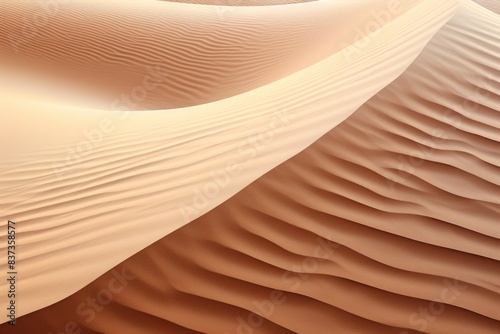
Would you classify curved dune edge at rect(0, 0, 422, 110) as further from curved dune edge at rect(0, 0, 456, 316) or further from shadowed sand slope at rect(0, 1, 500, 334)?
shadowed sand slope at rect(0, 1, 500, 334)

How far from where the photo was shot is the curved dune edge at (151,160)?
2553 mm

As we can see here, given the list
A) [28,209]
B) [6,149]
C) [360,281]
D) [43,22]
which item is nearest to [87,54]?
[43,22]

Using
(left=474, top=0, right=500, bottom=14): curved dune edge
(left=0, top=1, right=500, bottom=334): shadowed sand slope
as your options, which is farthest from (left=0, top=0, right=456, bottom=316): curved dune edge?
(left=474, top=0, right=500, bottom=14): curved dune edge

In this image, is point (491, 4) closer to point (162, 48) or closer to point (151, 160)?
point (162, 48)

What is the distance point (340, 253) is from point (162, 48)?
7.84m

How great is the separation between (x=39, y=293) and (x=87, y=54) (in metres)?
7.95

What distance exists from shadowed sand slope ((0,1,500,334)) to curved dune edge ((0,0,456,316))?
124 millimetres

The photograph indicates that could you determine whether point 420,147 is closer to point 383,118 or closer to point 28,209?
point 383,118

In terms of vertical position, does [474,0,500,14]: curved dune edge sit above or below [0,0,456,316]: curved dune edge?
above

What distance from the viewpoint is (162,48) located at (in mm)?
9547

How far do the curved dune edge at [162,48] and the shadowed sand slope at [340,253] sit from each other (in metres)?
4.35

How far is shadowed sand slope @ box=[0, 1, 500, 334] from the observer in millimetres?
2189

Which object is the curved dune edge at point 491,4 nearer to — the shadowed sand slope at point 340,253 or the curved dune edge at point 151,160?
the curved dune edge at point 151,160

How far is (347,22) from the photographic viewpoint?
30.7 ft
